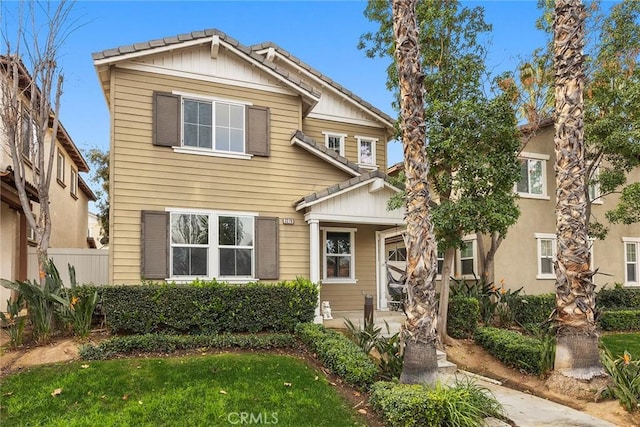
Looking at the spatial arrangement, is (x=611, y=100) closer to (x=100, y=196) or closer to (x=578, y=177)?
(x=578, y=177)

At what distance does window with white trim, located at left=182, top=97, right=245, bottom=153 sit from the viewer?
11164 millimetres

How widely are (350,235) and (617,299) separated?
9.93 metres

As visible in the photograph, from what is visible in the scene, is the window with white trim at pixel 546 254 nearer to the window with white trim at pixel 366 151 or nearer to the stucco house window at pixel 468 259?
the stucco house window at pixel 468 259

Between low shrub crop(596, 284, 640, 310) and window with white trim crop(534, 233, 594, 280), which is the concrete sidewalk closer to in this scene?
window with white trim crop(534, 233, 594, 280)

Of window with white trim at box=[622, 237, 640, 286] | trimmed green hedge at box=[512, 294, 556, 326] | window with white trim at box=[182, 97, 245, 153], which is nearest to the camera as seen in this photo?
window with white trim at box=[182, 97, 245, 153]

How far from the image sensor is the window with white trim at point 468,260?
14773 millimetres

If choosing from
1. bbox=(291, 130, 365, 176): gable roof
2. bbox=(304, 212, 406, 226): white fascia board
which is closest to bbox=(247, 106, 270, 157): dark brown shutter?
bbox=(291, 130, 365, 176): gable roof

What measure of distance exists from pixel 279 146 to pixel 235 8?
4.15 metres

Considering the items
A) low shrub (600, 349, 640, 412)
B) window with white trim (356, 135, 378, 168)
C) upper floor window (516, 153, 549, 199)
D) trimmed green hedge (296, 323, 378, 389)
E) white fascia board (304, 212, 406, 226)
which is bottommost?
low shrub (600, 349, 640, 412)

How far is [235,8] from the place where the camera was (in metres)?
12.4

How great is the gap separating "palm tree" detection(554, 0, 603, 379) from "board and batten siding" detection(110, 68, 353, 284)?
5.98 meters

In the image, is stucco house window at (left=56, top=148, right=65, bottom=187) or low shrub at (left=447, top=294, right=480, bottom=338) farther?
stucco house window at (left=56, top=148, right=65, bottom=187)

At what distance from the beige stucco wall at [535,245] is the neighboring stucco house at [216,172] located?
5.28 metres

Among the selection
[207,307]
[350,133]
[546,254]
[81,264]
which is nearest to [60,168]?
[81,264]
